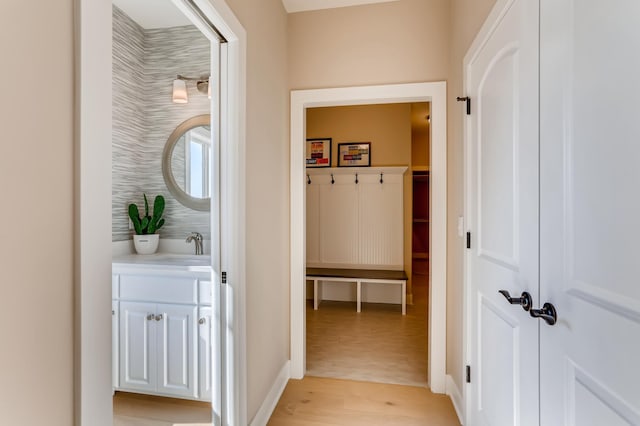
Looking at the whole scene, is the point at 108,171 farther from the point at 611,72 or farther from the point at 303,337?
the point at 303,337

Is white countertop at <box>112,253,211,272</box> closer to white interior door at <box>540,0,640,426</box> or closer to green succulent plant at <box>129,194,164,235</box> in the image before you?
green succulent plant at <box>129,194,164,235</box>

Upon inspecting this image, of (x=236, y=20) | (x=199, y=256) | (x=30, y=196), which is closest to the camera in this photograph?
(x=30, y=196)

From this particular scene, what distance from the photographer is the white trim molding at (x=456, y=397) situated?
1942 millimetres

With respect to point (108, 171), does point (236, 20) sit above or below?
above

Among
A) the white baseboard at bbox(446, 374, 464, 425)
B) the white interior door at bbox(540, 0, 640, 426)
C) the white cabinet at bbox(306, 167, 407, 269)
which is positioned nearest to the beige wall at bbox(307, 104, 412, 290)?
the white cabinet at bbox(306, 167, 407, 269)

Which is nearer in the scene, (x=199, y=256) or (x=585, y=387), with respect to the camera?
(x=585, y=387)

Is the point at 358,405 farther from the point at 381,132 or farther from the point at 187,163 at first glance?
the point at 381,132

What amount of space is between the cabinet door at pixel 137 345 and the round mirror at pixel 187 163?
856 mm

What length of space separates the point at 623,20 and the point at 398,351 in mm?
2805

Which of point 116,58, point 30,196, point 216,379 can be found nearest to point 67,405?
point 30,196

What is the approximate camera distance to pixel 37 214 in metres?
0.64

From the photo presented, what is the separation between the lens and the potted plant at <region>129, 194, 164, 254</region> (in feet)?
7.69

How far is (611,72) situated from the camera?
0.77 m

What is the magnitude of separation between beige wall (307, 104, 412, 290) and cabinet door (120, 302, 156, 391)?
124 inches
